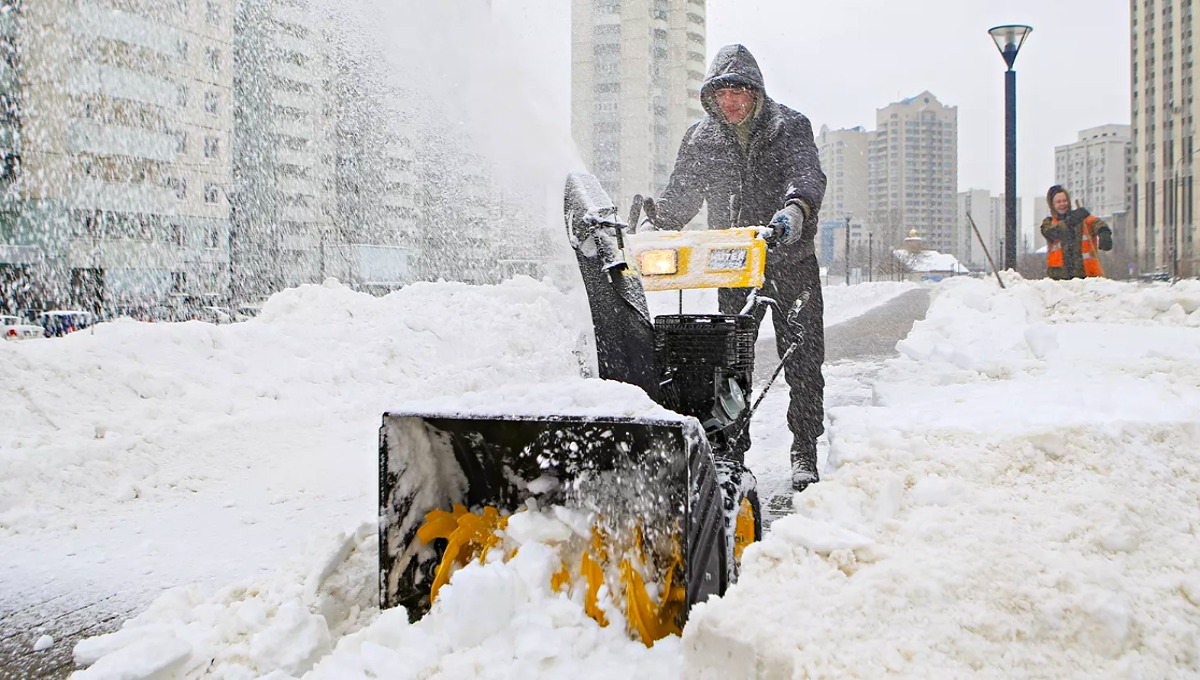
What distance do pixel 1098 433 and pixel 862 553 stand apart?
138 cm

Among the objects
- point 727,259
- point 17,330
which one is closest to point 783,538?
point 727,259

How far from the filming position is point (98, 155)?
109ft

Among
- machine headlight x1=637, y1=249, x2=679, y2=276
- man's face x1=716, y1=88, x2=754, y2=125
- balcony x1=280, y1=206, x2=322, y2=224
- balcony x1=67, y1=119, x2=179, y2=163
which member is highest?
balcony x1=67, y1=119, x2=179, y2=163

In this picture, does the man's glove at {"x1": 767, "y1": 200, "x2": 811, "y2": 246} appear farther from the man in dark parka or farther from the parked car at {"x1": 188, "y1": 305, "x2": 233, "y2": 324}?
the parked car at {"x1": 188, "y1": 305, "x2": 233, "y2": 324}

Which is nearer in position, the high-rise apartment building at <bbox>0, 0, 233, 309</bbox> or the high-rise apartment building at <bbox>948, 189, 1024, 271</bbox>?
the high-rise apartment building at <bbox>0, 0, 233, 309</bbox>

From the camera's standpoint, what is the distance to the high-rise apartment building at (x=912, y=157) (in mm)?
86750

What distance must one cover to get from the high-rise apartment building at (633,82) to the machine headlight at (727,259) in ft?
168

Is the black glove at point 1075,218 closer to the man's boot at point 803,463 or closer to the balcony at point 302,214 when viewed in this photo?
the man's boot at point 803,463

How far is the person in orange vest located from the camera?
1101cm

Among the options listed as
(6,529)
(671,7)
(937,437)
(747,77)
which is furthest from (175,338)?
(671,7)

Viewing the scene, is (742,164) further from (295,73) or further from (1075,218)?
(295,73)

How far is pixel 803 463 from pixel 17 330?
66.5ft

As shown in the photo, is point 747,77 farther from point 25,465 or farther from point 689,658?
point 25,465

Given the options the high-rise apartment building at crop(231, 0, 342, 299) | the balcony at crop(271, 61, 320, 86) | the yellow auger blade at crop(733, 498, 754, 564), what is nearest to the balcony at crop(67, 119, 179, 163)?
the high-rise apartment building at crop(231, 0, 342, 299)
